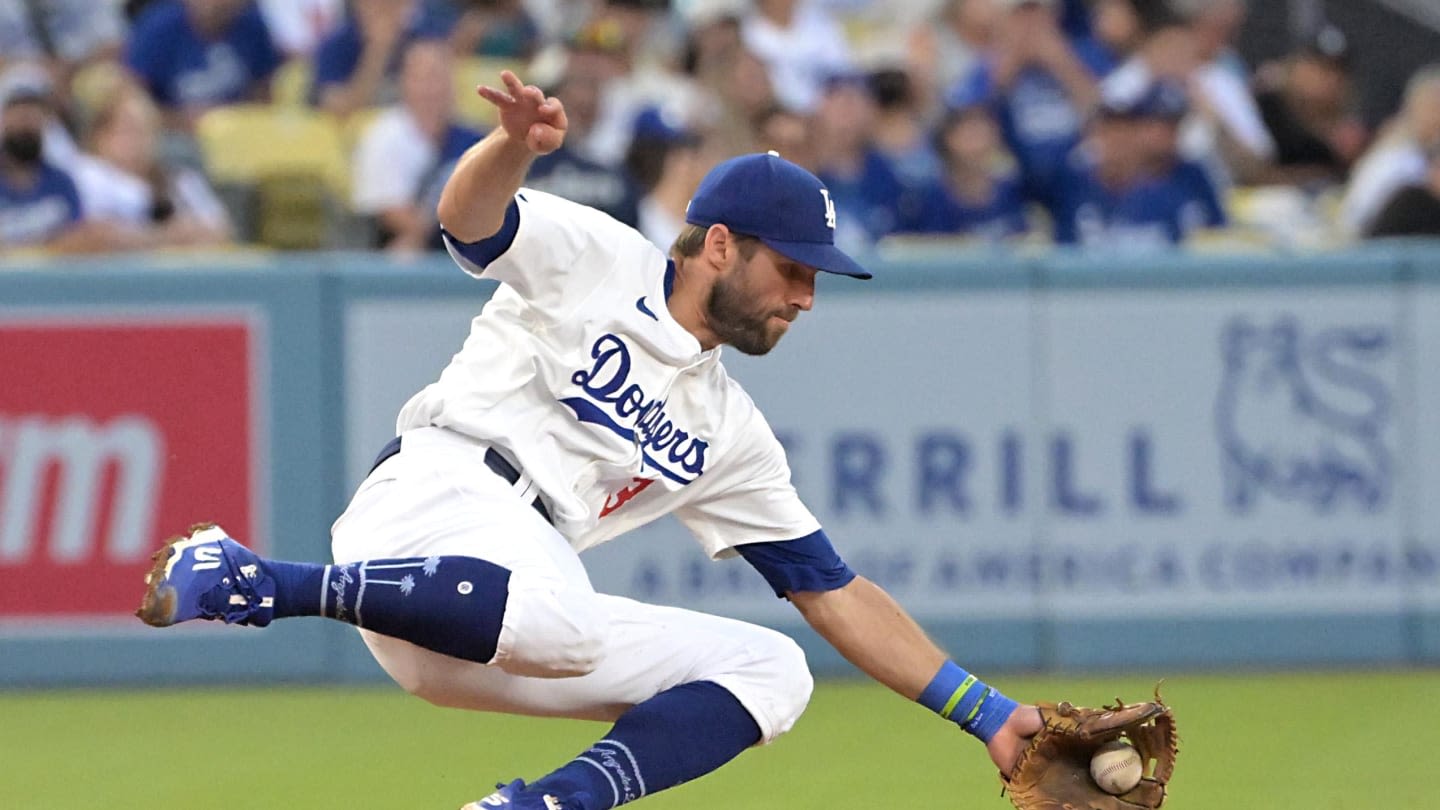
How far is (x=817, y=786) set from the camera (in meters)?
6.32

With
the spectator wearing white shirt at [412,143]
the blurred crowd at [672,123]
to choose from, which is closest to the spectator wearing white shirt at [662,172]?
the blurred crowd at [672,123]

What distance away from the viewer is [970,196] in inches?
418

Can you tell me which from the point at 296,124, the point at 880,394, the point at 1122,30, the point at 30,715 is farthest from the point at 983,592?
the point at 1122,30

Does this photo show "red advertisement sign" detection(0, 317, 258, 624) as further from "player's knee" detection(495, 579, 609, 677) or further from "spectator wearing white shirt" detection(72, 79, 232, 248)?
"player's knee" detection(495, 579, 609, 677)

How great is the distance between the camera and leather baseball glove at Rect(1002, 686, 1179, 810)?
4.75m

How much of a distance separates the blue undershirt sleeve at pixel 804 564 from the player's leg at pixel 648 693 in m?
0.16

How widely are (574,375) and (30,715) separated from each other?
4.34m

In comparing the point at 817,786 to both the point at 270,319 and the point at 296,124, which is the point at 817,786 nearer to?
the point at 270,319

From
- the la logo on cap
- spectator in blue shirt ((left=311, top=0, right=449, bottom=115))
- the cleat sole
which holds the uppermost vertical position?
spectator in blue shirt ((left=311, top=0, right=449, bottom=115))

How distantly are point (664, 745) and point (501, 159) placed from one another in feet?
4.28

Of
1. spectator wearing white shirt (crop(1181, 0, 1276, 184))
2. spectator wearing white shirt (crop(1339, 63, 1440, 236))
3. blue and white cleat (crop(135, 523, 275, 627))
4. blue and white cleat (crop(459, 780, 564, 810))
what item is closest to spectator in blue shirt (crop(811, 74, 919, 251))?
spectator wearing white shirt (crop(1181, 0, 1276, 184))

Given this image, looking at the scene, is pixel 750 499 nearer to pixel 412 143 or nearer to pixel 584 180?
pixel 584 180

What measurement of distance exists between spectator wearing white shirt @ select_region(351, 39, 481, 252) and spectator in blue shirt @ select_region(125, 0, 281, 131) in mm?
1517

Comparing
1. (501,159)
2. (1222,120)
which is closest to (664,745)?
(501,159)
